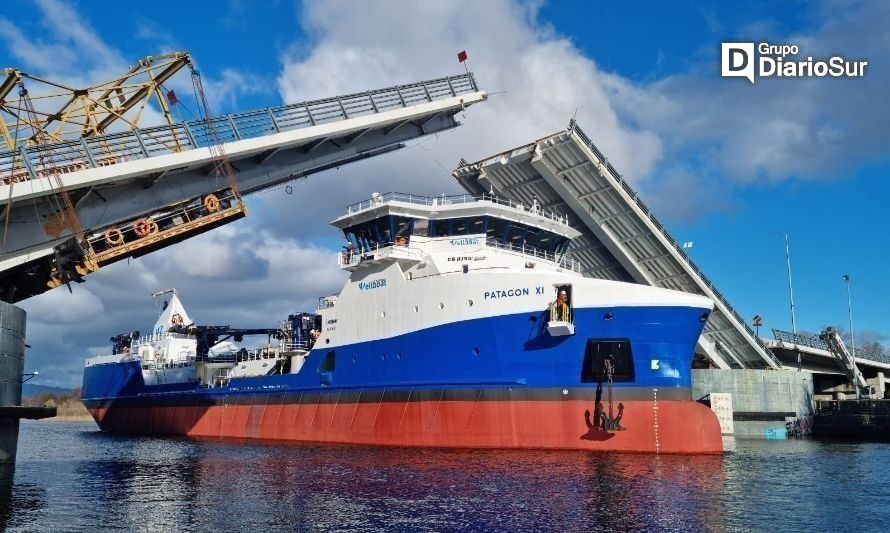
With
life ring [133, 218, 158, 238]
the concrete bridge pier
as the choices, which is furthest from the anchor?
the concrete bridge pier

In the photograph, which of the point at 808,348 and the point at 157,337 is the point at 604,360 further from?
the point at 157,337

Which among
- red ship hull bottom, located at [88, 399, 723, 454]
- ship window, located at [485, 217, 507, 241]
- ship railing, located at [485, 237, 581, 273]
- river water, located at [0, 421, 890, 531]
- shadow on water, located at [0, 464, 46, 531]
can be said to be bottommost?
river water, located at [0, 421, 890, 531]

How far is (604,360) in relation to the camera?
21.8m

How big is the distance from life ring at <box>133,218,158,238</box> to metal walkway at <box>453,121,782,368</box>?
48.4ft

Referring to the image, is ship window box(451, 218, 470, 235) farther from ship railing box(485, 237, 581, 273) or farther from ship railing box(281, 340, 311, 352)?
ship railing box(281, 340, 311, 352)

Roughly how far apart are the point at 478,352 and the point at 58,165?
1311 cm

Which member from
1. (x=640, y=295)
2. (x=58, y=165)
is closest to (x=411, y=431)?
(x=640, y=295)

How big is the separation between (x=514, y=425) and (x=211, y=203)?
1144cm

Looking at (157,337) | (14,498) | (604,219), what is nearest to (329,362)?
(604,219)

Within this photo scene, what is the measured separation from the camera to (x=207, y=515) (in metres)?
13.0

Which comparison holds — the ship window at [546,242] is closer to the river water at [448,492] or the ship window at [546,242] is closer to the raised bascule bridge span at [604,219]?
the raised bascule bridge span at [604,219]

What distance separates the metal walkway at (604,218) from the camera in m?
28.5

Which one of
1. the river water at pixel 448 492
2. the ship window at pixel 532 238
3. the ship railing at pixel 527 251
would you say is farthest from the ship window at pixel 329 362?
the ship window at pixel 532 238

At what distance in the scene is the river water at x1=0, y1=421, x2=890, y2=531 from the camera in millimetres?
12266
